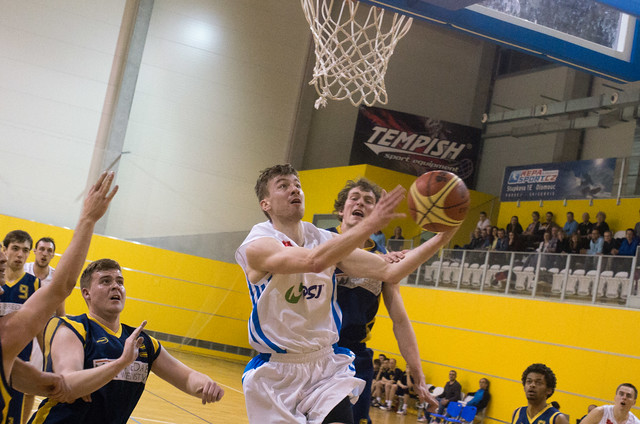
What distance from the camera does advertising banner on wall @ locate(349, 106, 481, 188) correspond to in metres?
19.4

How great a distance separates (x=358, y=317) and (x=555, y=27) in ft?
15.2

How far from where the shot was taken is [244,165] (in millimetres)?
19469

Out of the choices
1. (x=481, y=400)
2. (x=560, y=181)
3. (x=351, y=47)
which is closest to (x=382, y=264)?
(x=351, y=47)

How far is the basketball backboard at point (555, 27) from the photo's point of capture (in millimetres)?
7586

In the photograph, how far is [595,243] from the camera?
14008mm

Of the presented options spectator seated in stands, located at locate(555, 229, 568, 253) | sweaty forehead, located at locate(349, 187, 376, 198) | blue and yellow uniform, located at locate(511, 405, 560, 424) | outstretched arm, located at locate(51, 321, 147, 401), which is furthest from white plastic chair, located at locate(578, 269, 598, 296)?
outstretched arm, located at locate(51, 321, 147, 401)

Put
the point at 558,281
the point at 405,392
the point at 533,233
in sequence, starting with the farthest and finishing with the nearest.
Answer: the point at 533,233
the point at 405,392
the point at 558,281

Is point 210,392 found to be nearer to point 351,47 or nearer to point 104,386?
point 104,386

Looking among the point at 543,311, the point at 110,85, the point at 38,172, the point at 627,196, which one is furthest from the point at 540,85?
the point at 38,172

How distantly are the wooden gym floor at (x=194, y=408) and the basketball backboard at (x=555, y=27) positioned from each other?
525 cm

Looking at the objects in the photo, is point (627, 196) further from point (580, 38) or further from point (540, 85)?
point (580, 38)

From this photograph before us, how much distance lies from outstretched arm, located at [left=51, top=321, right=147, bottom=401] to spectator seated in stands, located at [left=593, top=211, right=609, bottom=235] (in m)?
12.7

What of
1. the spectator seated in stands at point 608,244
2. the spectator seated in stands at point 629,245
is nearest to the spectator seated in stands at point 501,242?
the spectator seated in stands at point 608,244

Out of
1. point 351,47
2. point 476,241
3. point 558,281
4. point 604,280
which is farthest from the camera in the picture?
point 476,241
